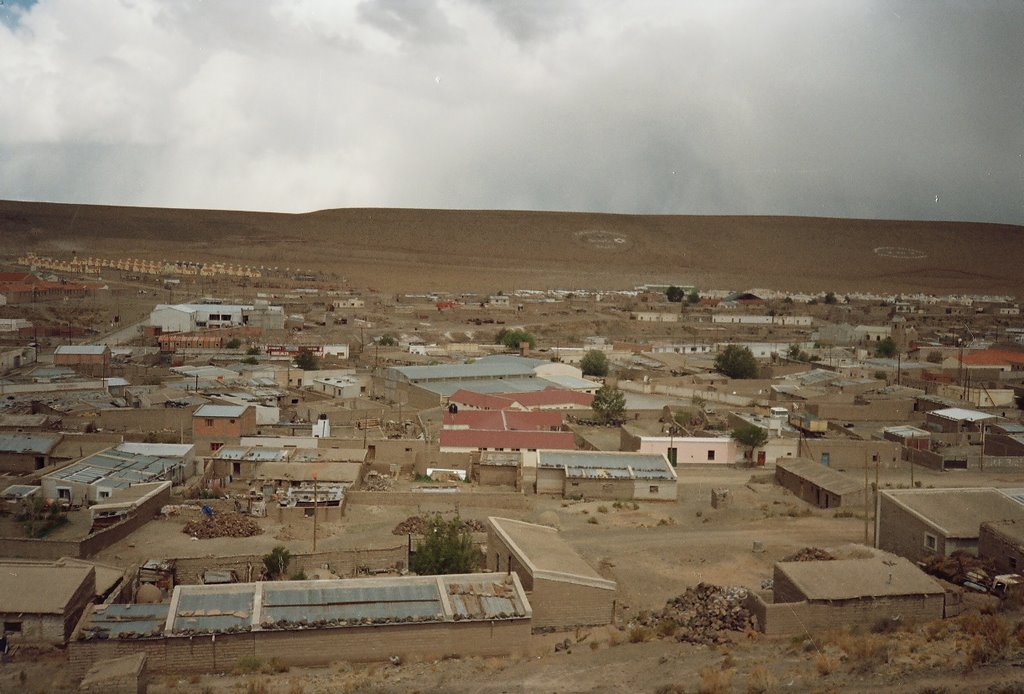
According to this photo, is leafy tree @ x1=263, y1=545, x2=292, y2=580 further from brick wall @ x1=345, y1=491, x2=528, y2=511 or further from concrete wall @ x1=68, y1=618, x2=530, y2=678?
brick wall @ x1=345, y1=491, x2=528, y2=511

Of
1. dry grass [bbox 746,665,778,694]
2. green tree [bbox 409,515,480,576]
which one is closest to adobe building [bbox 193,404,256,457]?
green tree [bbox 409,515,480,576]

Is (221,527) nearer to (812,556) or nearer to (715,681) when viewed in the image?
(812,556)

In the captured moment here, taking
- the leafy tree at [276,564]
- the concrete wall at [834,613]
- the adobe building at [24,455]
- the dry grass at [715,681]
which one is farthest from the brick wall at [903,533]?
the adobe building at [24,455]

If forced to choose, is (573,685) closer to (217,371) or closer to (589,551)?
(589,551)

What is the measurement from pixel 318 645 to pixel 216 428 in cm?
1196

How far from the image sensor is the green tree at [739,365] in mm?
35906

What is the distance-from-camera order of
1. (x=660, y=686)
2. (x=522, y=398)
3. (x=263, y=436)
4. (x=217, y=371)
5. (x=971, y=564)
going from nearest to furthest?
(x=660, y=686)
(x=971, y=564)
(x=263, y=436)
(x=522, y=398)
(x=217, y=371)

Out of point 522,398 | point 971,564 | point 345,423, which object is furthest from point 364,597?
point 522,398

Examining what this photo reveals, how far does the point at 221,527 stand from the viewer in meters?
16.2

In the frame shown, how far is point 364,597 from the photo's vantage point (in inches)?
446

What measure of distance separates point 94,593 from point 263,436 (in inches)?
389

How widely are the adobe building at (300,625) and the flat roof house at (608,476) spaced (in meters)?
8.03

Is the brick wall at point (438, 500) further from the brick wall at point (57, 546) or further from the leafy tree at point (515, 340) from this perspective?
the leafy tree at point (515, 340)

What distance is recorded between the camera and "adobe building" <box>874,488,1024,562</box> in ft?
44.3
